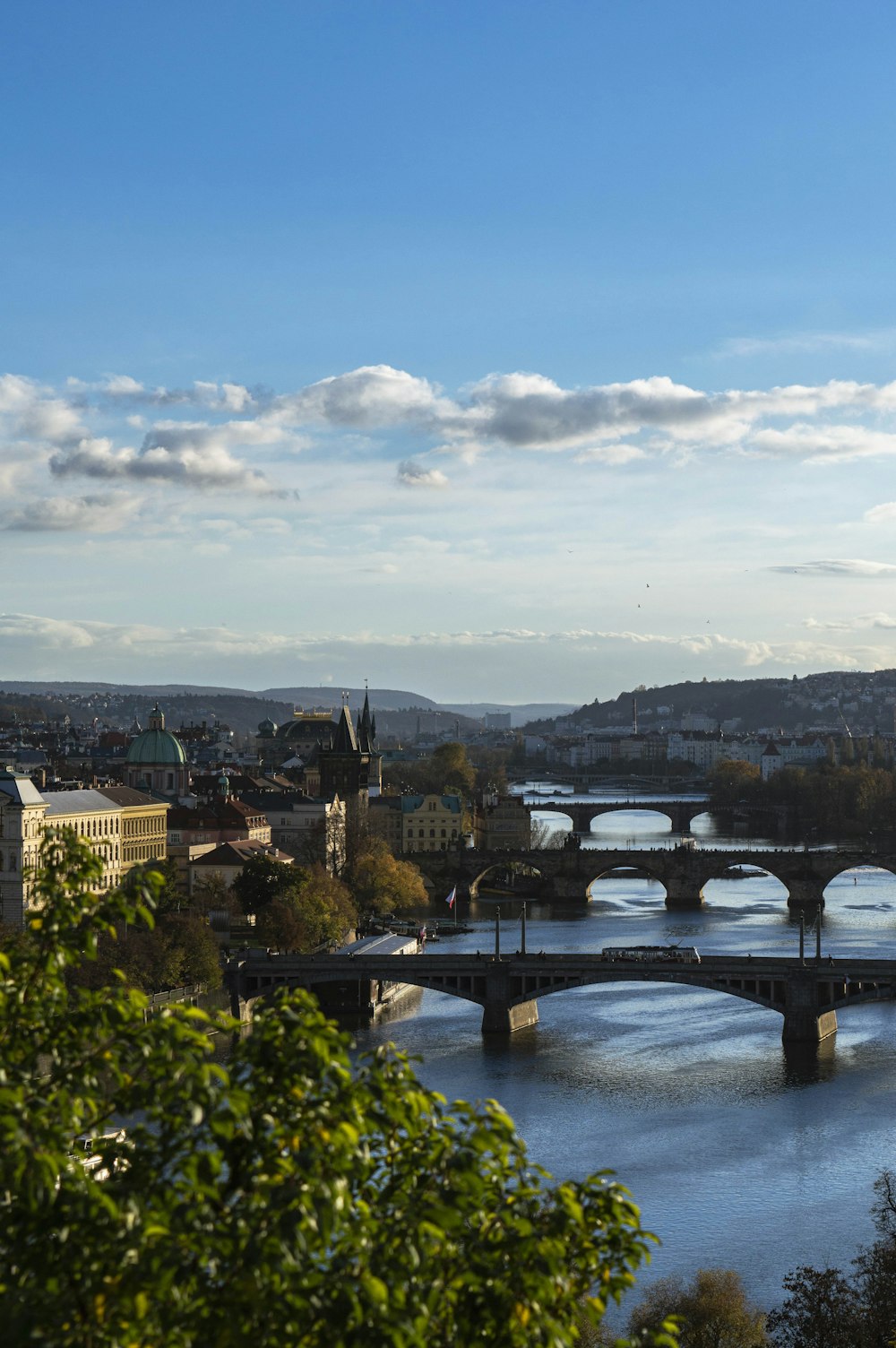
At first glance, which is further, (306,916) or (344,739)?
(344,739)

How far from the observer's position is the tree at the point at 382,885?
76125 millimetres

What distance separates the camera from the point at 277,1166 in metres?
8.34

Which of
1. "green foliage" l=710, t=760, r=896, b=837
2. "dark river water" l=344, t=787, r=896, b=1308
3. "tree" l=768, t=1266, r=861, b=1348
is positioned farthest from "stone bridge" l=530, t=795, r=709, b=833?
"tree" l=768, t=1266, r=861, b=1348

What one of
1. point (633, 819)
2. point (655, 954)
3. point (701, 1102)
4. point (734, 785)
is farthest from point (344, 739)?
point (701, 1102)

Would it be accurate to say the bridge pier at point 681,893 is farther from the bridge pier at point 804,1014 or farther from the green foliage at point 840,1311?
the green foliage at point 840,1311

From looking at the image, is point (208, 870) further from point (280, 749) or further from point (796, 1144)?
point (280, 749)

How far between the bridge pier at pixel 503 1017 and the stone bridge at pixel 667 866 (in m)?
32.0

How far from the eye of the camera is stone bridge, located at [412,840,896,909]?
84188 millimetres

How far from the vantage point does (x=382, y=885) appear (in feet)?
254

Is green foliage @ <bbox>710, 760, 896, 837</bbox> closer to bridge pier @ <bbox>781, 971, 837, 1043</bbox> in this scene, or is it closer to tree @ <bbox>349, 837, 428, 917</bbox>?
tree @ <bbox>349, 837, 428, 917</bbox>

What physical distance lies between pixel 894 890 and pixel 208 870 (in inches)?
1426

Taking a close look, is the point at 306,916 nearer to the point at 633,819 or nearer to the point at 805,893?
the point at 805,893

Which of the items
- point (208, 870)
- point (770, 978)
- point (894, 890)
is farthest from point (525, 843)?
point (770, 978)

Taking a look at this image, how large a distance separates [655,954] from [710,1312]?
A: 33.8 m
